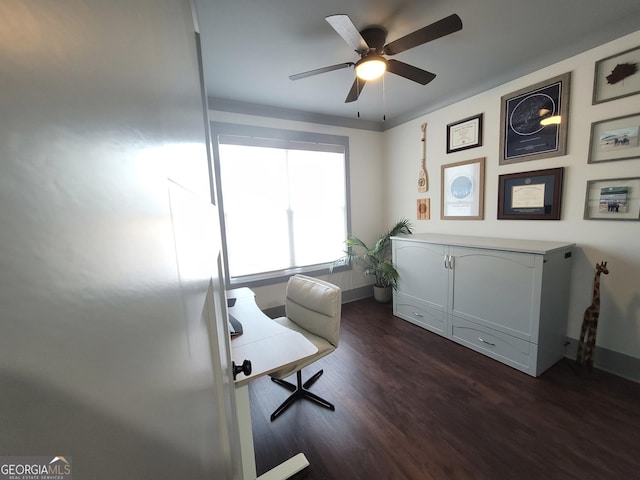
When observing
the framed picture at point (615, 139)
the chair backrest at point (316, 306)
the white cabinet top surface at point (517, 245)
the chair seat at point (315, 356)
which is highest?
the framed picture at point (615, 139)

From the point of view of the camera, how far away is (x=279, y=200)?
3.26 meters

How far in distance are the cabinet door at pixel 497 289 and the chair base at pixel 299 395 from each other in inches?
59.4

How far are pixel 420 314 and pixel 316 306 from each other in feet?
5.27

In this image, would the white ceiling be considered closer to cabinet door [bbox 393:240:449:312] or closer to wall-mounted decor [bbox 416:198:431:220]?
wall-mounted decor [bbox 416:198:431:220]

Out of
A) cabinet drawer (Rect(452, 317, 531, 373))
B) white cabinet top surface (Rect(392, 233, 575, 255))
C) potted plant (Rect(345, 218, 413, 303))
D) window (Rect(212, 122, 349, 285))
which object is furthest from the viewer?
potted plant (Rect(345, 218, 413, 303))

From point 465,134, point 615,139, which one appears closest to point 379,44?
point 465,134

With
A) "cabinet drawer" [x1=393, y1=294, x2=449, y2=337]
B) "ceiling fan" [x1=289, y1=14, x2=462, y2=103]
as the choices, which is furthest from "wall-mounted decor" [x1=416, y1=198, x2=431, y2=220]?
"ceiling fan" [x1=289, y1=14, x2=462, y2=103]

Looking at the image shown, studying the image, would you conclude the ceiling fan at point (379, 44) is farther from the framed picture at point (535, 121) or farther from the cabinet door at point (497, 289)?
the cabinet door at point (497, 289)

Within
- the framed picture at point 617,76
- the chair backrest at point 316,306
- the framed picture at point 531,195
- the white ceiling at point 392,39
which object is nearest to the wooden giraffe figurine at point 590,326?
the framed picture at point 531,195

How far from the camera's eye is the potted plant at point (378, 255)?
361 centimetres

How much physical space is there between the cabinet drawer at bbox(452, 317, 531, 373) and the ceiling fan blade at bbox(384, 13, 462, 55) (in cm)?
224

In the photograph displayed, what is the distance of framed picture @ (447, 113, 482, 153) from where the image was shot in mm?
2766

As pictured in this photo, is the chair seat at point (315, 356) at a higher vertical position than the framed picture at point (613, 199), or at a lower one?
lower

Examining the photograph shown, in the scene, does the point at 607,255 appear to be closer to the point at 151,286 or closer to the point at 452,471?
the point at 452,471
